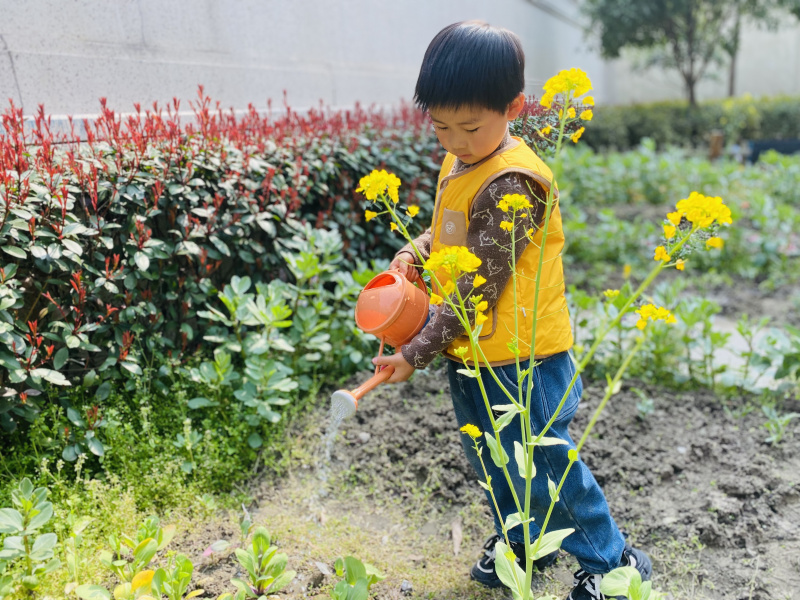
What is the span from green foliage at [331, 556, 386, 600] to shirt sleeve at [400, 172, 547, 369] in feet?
1.88

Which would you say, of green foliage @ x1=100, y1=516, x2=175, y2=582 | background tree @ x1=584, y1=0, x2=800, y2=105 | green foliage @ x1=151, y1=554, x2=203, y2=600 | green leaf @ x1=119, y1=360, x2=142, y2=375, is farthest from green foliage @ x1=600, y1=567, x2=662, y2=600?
background tree @ x1=584, y1=0, x2=800, y2=105

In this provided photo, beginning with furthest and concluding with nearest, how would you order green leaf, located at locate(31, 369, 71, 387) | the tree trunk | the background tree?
the tree trunk
the background tree
green leaf, located at locate(31, 369, 71, 387)

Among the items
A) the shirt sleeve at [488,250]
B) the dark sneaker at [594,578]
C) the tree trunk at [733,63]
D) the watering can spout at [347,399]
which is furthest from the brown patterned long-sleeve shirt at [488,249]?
the tree trunk at [733,63]

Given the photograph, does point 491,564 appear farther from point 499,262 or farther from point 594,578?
point 499,262

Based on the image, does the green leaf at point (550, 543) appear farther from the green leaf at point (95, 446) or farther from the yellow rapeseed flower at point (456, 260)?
the green leaf at point (95, 446)

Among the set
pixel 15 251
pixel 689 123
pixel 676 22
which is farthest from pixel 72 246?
pixel 676 22

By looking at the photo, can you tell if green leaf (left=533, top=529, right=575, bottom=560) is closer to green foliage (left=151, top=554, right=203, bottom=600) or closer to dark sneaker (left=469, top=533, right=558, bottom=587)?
dark sneaker (left=469, top=533, right=558, bottom=587)

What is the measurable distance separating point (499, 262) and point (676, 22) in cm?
1494

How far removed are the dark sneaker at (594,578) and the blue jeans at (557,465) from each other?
4 centimetres

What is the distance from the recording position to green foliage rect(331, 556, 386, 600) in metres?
1.63

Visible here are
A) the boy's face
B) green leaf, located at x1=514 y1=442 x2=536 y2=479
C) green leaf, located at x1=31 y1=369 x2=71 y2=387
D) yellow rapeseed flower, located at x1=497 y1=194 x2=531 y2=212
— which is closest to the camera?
yellow rapeseed flower, located at x1=497 y1=194 x2=531 y2=212

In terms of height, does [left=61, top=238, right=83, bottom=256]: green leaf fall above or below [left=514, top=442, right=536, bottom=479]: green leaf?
above

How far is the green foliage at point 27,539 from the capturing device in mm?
1629

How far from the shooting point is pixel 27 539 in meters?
1.71
